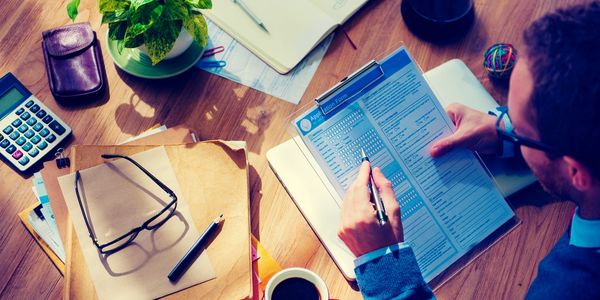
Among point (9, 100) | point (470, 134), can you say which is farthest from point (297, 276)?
point (9, 100)

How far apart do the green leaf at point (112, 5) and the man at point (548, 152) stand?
1.60ft

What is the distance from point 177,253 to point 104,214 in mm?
144

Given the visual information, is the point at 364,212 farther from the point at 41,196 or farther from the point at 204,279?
the point at 41,196

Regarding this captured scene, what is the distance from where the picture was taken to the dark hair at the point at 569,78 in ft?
2.18

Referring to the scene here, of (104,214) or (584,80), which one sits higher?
(104,214)

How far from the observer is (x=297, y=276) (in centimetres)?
85

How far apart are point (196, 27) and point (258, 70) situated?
17 cm

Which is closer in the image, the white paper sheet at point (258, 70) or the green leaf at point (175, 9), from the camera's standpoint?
the green leaf at point (175, 9)

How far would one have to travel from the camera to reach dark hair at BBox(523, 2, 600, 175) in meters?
0.67

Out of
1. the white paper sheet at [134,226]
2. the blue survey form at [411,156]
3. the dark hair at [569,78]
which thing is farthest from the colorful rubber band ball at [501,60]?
the white paper sheet at [134,226]

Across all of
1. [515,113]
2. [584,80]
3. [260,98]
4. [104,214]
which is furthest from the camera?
[260,98]

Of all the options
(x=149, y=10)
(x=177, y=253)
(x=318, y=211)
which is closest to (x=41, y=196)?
(x=177, y=253)

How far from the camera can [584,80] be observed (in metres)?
0.66

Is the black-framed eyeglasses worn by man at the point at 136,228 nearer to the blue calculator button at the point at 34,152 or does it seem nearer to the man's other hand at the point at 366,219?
→ the blue calculator button at the point at 34,152
